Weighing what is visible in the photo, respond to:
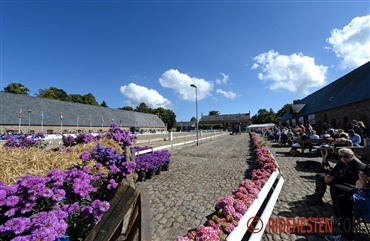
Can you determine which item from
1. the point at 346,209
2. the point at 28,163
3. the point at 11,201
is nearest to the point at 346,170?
the point at 346,209

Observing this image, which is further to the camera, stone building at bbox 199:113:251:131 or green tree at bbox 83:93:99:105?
stone building at bbox 199:113:251:131

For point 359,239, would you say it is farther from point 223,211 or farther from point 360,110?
point 360,110

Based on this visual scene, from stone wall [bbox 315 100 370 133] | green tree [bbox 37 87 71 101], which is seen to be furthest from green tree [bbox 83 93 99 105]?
stone wall [bbox 315 100 370 133]

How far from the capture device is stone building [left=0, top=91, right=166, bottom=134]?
36.8 m

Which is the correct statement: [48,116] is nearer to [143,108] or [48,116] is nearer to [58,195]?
[58,195]

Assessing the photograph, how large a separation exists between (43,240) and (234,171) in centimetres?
684

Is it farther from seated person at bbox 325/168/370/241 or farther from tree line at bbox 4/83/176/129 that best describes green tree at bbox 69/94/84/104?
seated person at bbox 325/168/370/241

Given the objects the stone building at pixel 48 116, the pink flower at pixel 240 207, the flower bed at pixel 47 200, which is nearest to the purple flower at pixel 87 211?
the flower bed at pixel 47 200

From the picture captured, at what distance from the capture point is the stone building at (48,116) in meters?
36.8

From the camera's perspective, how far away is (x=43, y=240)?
1195 millimetres

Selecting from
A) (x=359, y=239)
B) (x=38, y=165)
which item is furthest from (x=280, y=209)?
(x=38, y=165)

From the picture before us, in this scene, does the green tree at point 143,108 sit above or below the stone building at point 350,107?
above

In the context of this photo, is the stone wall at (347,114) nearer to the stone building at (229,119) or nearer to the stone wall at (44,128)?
the stone wall at (44,128)

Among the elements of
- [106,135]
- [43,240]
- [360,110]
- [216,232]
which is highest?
[360,110]
